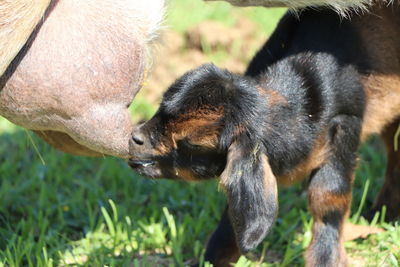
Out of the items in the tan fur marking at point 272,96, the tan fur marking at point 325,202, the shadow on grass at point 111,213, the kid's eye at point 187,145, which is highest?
the tan fur marking at point 272,96

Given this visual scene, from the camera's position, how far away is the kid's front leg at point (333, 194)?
3.75m

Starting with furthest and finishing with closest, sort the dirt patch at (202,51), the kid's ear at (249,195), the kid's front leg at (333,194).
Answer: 1. the dirt patch at (202,51)
2. the kid's front leg at (333,194)
3. the kid's ear at (249,195)

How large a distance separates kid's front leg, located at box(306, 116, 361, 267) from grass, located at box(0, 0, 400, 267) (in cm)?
29

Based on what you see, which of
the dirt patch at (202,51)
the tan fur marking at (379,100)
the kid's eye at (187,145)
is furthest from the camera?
the dirt patch at (202,51)

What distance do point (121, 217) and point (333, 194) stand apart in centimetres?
134

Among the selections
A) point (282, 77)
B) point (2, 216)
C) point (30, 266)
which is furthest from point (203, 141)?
point (2, 216)

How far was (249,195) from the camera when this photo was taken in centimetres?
337

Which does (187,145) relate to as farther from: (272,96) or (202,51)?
(202,51)

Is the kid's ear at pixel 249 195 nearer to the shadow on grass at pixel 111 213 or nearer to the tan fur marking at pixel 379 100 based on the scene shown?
the shadow on grass at pixel 111 213

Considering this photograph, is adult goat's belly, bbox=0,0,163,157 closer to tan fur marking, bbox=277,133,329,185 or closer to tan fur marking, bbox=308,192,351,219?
tan fur marking, bbox=277,133,329,185

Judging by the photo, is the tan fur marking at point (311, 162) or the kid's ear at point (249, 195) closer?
the kid's ear at point (249, 195)

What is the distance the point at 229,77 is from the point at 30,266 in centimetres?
133

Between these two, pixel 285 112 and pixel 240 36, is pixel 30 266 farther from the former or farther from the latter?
pixel 240 36

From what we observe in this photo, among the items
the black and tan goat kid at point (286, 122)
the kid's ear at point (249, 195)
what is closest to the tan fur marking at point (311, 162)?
the black and tan goat kid at point (286, 122)
